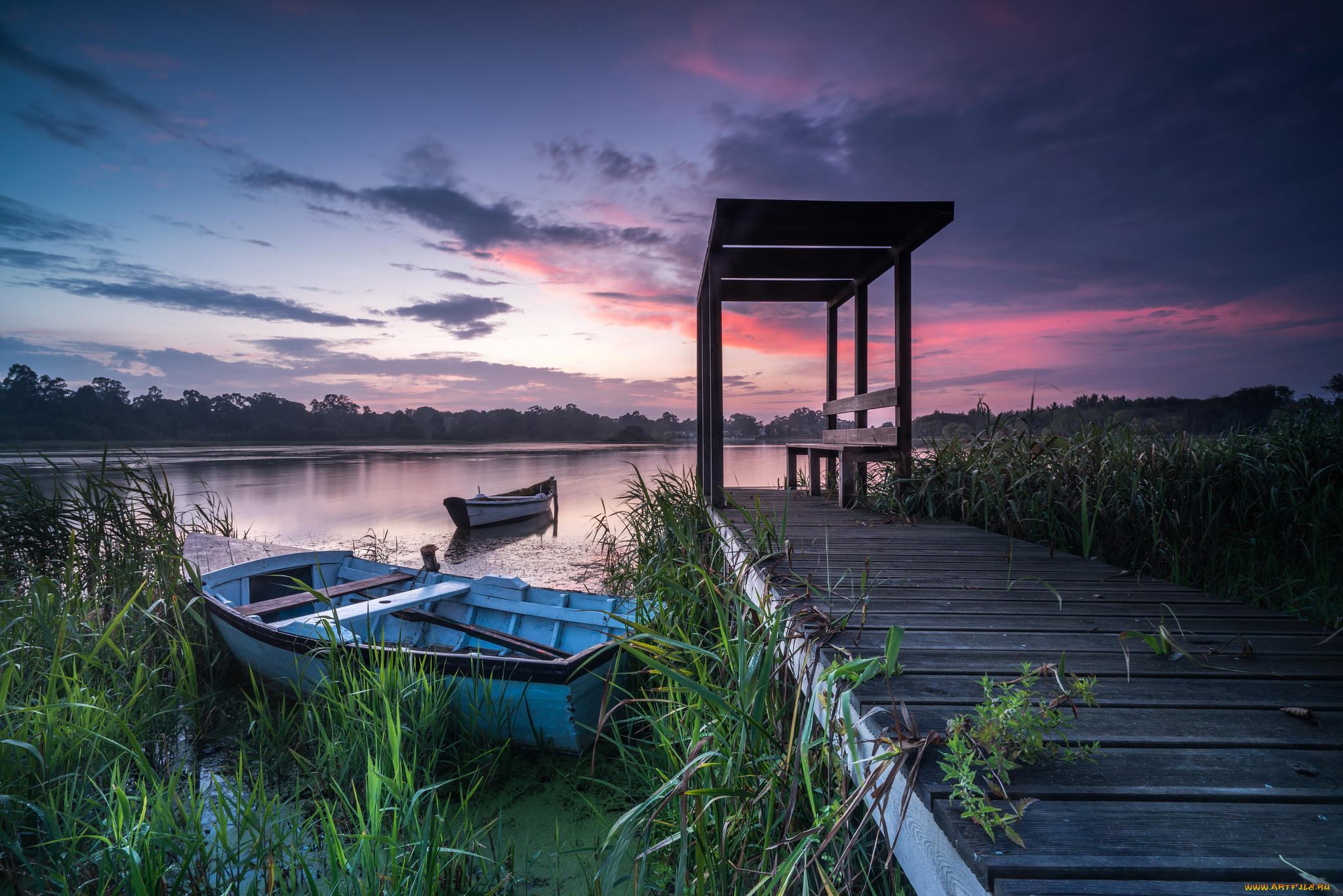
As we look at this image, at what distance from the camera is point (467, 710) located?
313cm

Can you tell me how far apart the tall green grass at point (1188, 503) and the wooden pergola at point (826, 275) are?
0.80 m

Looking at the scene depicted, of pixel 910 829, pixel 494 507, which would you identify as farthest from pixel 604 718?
pixel 494 507

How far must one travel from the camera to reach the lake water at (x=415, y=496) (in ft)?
33.5

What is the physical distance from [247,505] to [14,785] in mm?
21049

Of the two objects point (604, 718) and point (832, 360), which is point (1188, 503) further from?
point (604, 718)

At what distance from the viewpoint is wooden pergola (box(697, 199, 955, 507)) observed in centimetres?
450

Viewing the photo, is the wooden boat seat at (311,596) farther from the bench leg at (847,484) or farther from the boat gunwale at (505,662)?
the bench leg at (847,484)

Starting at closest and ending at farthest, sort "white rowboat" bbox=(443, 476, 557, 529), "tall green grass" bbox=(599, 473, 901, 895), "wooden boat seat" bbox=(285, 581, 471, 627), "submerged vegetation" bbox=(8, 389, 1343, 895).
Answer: "tall green grass" bbox=(599, 473, 901, 895), "submerged vegetation" bbox=(8, 389, 1343, 895), "wooden boat seat" bbox=(285, 581, 471, 627), "white rowboat" bbox=(443, 476, 557, 529)

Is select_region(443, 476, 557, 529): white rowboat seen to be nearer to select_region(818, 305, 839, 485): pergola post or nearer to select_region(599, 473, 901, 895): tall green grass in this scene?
select_region(818, 305, 839, 485): pergola post

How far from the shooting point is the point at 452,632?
430 centimetres

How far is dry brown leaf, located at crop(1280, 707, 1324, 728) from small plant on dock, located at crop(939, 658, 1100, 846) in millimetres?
624

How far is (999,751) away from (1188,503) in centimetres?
482

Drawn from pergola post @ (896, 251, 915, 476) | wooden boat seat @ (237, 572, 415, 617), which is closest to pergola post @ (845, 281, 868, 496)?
pergola post @ (896, 251, 915, 476)

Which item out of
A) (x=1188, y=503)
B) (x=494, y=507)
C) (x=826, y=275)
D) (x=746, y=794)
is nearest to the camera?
(x=746, y=794)
